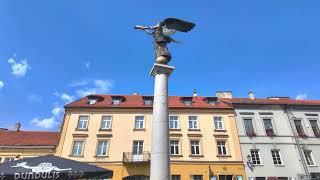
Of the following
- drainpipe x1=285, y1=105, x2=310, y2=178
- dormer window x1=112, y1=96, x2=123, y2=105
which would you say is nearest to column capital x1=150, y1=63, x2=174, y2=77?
dormer window x1=112, y1=96, x2=123, y2=105

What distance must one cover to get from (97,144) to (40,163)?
18201 millimetres

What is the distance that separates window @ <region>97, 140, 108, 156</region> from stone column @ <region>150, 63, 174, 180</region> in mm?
16495

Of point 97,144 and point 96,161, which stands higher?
point 97,144

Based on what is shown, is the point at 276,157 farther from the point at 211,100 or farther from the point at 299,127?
the point at 211,100

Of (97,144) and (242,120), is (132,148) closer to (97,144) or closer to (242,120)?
(97,144)

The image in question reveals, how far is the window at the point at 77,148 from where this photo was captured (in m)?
24.2

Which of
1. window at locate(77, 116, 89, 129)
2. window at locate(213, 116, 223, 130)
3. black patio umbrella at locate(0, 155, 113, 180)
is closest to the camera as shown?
black patio umbrella at locate(0, 155, 113, 180)

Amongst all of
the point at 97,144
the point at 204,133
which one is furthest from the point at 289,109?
the point at 97,144

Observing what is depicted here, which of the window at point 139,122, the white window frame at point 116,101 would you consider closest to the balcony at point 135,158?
the window at point 139,122

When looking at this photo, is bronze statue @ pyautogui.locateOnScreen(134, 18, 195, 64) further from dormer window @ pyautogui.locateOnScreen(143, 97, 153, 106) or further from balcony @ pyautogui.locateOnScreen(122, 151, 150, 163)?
dormer window @ pyautogui.locateOnScreen(143, 97, 153, 106)

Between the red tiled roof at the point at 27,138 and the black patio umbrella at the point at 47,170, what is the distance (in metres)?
20.2

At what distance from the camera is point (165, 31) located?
10281 millimetres

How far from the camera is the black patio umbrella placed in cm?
644

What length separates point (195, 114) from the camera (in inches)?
1056
